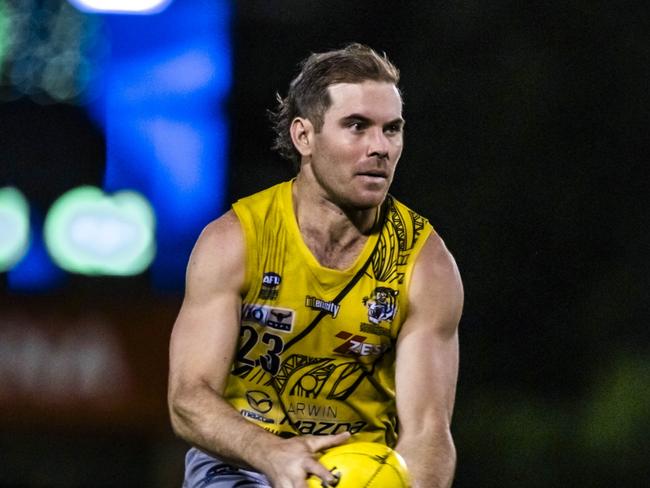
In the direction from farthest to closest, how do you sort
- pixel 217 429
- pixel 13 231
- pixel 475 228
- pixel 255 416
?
1. pixel 475 228
2. pixel 13 231
3. pixel 255 416
4. pixel 217 429

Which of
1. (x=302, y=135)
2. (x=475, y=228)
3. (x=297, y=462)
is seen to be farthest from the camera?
(x=475, y=228)

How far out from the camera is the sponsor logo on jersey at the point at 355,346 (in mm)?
3758

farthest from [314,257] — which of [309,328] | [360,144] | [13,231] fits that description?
[13,231]

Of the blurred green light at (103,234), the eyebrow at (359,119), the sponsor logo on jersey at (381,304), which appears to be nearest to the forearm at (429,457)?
the sponsor logo on jersey at (381,304)

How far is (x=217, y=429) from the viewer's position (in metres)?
3.43

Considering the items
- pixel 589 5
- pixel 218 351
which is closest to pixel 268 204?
pixel 218 351

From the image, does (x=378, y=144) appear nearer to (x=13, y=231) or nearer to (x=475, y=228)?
(x=475, y=228)

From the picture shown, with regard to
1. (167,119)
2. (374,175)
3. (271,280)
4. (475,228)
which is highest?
(167,119)

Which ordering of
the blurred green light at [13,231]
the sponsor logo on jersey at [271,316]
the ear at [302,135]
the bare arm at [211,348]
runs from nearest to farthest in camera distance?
the bare arm at [211,348]
the sponsor logo on jersey at [271,316]
the ear at [302,135]
the blurred green light at [13,231]

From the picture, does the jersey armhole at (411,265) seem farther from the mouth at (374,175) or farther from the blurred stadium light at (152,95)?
the blurred stadium light at (152,95)

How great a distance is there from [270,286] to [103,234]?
236 cm

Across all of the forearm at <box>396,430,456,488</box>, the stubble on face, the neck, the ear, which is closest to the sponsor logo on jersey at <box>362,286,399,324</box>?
the neck

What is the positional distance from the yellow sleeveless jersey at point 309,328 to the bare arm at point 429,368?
0.05 meters

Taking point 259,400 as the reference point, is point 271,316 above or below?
above
